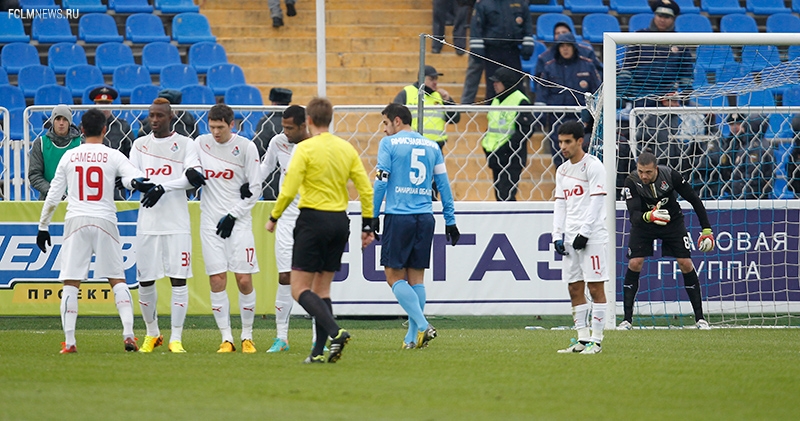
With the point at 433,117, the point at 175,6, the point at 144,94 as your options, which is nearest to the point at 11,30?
the point at 175,6

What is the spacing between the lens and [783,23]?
1909 centimetres

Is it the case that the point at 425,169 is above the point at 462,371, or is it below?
above

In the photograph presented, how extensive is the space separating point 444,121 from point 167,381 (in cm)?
691

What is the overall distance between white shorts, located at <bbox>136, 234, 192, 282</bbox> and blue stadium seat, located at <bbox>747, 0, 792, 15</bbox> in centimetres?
1406

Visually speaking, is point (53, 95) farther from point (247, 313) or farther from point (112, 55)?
point (247, 313)

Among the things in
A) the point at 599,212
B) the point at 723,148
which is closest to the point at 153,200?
the point at 599,212

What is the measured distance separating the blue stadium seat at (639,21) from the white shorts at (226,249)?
11.5m

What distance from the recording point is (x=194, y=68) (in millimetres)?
16812

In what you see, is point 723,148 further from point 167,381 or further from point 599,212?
point 167,381

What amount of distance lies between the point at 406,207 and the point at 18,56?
10.1m

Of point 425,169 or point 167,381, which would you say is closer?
point 167,381

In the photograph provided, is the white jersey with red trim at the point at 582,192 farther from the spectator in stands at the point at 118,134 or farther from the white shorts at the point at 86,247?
the spectator in stands at the point at 118,134

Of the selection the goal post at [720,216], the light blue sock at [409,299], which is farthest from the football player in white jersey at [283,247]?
the goal post at [720,216]

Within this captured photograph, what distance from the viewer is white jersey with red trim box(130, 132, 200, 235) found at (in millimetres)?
8992
